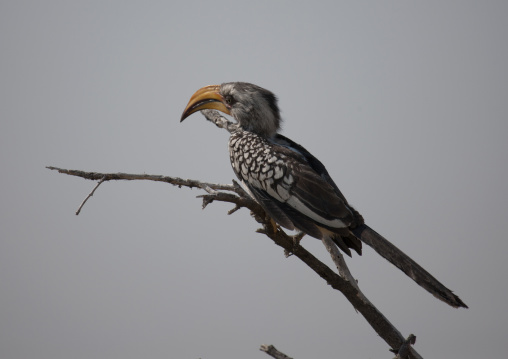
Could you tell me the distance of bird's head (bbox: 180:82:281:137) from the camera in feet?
16.5

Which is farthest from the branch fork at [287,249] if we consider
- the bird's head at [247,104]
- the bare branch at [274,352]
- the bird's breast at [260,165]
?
the bird's head at [247,104]

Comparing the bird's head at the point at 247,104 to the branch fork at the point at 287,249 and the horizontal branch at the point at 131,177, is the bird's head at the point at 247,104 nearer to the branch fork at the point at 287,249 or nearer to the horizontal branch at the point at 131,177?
the branch fork at the point at 287,249

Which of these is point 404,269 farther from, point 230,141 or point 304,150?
point 230,141

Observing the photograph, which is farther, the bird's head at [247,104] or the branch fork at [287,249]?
the bird's head at [247,104]

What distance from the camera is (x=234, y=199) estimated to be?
12.1 ft

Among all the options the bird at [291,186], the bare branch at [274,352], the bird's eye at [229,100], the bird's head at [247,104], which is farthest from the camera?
the bird's eye at [229,100]

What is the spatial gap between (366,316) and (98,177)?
7.28ft

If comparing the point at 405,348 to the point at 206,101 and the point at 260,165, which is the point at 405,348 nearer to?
the point at 260,165

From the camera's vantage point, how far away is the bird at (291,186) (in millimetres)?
3952

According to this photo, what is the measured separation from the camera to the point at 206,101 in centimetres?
539

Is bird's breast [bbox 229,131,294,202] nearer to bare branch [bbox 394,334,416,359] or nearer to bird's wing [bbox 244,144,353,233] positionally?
bird's wing [bbox 244,144,353,233]

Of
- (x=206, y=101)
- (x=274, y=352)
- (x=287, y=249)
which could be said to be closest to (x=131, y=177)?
(x=287, y=249)

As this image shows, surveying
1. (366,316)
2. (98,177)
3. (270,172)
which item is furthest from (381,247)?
(98,177)

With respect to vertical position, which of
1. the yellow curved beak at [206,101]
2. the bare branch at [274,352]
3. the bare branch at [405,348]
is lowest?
the bare branch at [274,352]
